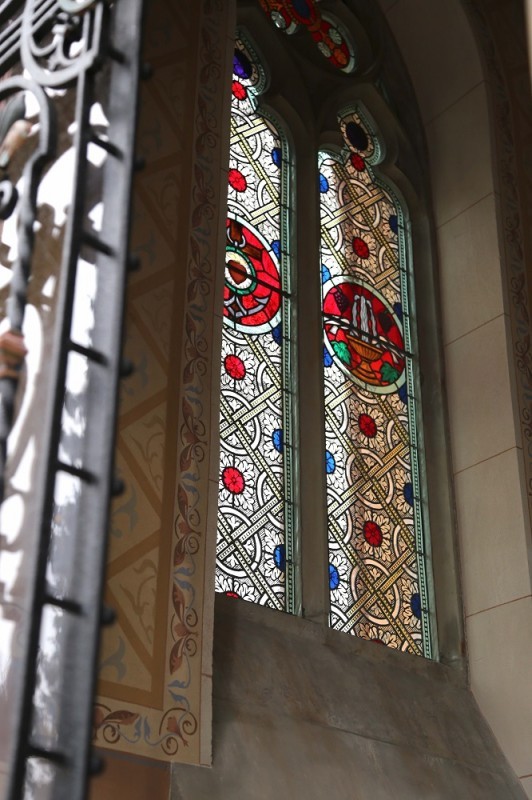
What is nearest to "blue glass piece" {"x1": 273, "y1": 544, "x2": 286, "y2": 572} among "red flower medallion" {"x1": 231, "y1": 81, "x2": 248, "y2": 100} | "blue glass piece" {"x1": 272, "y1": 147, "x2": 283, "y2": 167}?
"blue glass piece" {"x1": 272, "y1": 147, "x2": 283, "y2": 167}

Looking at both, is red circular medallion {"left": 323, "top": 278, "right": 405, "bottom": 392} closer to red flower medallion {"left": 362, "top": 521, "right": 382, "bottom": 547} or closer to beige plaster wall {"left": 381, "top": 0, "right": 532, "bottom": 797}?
beige plaster wall {"left": 381, "top": 0, "right": 532, "bottom": 797}

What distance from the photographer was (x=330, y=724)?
3.84 metres

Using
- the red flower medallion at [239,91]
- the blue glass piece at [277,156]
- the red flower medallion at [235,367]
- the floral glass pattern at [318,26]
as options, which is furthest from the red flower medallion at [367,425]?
the floral glass pattern at [318,26]

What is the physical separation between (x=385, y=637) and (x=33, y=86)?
318 cm

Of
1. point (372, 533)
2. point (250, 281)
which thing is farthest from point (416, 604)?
point (250, 281)

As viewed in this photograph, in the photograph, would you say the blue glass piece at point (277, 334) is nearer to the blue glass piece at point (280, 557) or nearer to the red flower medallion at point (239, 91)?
the blue glass piece at point (280, 557)

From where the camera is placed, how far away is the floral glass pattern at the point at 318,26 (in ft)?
18.5

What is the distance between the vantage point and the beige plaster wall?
4539mm

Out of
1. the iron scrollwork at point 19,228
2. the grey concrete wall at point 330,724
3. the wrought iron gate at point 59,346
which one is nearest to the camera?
the wrought iron gate at point 59,346

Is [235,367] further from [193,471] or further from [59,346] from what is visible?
[59,346]

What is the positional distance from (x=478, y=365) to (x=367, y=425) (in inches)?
23.4

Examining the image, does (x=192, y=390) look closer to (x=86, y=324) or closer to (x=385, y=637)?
(x=385, y=637)

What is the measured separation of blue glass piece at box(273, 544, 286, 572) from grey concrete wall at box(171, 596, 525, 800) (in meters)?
0.25

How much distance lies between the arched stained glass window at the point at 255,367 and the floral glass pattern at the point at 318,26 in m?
0.38
